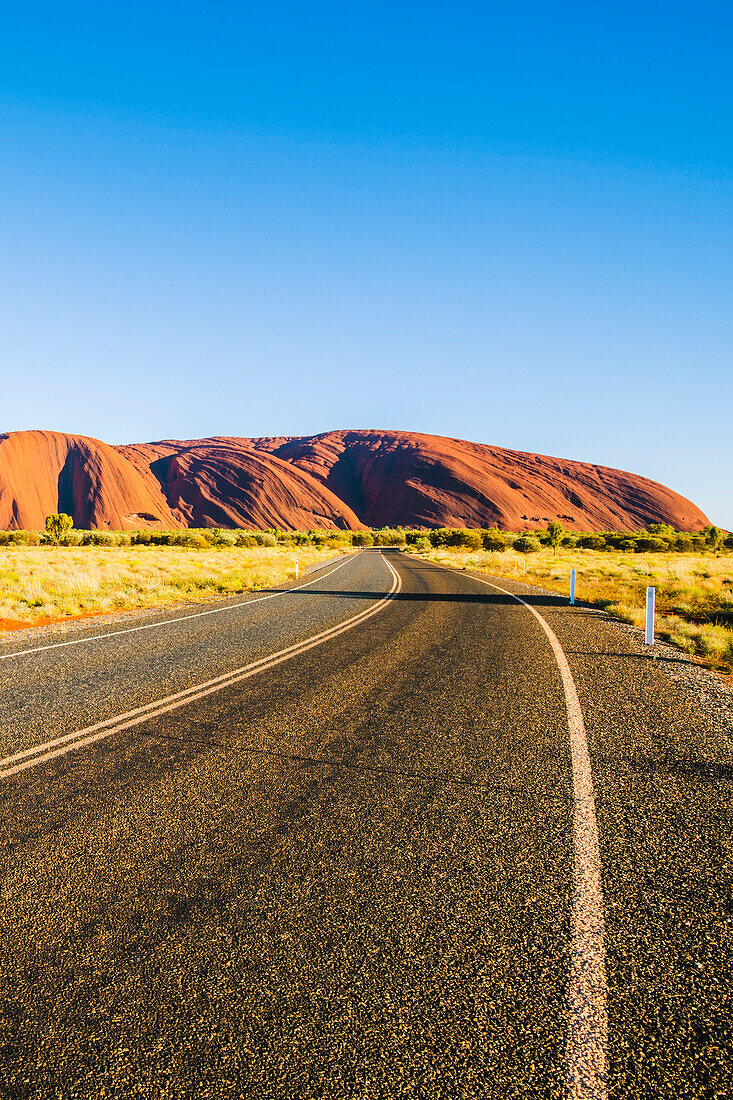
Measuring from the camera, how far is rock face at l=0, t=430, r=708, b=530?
394 ft

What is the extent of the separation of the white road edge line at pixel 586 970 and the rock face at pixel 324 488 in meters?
124

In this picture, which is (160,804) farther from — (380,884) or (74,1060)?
(74,1060)

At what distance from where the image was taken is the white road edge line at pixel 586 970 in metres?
1.95

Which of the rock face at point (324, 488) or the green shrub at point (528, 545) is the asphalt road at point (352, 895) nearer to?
the green shrub at point (528, 545)

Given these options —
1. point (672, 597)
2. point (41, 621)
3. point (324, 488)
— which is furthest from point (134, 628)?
point (324, 488)

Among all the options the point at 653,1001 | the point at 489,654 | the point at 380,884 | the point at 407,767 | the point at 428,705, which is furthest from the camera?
the point at 489,654

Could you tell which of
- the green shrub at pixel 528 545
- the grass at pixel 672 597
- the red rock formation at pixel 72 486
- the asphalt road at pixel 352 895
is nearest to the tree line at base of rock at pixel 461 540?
the green shrub at pixel 528 545

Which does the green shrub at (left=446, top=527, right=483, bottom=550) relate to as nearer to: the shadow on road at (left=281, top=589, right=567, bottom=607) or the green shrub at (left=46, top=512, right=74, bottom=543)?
the green shrub at (left=46, top=512, right=74, bottom=543)

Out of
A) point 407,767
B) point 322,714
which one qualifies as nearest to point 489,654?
point 322,714

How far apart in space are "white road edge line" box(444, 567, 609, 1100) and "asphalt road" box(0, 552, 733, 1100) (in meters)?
0.03

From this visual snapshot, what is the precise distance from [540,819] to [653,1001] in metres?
1.51


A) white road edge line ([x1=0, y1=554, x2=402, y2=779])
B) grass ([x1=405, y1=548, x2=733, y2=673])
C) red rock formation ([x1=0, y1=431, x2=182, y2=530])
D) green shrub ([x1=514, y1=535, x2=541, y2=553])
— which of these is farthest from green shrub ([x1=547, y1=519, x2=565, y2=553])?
red rock formation ([x1=0, y1=431, x2=182, y2=530])

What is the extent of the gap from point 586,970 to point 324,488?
14799 cm

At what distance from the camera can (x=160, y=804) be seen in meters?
4.05
